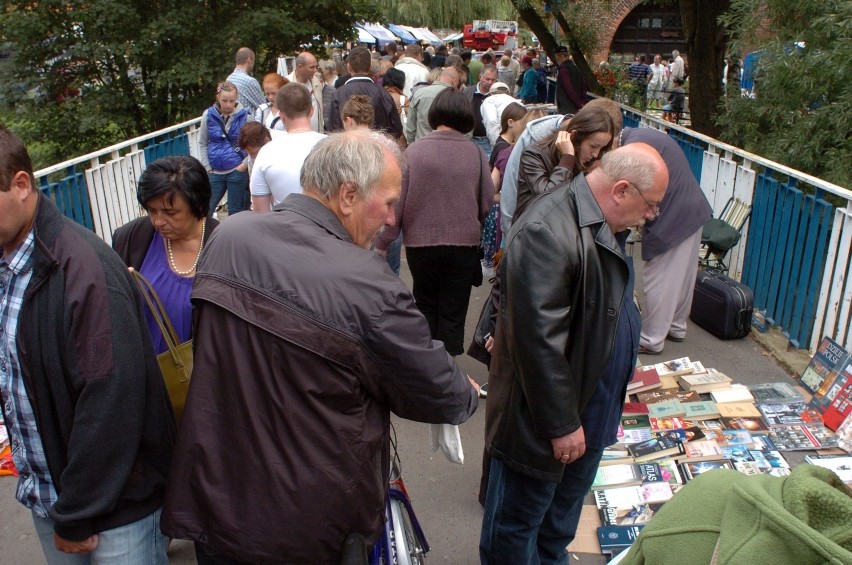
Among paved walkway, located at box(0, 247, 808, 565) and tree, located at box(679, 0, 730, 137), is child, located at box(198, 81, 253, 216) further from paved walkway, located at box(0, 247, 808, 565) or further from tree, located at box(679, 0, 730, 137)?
tree, located at box(679, 0, 730, 137)

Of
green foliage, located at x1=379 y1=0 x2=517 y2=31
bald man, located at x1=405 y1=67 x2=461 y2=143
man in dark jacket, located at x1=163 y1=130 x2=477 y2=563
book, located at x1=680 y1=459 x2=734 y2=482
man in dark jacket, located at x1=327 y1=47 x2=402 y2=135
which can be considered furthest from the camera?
green foliage, located at x1=379 y1=0 x2=517 y2=31

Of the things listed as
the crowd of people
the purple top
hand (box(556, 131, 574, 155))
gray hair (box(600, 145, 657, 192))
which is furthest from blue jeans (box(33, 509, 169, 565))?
hand (box(556, 131, 574, 155))

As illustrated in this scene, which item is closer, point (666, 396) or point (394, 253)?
point (666, 396)

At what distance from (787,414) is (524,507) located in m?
2.58

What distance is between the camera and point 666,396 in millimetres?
4535

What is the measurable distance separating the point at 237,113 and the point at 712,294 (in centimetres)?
459

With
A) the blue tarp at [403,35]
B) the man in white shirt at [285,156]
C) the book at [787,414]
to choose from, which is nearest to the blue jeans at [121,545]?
the man in white shirt at [285,156]

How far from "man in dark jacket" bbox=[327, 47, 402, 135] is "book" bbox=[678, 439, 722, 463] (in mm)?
4233

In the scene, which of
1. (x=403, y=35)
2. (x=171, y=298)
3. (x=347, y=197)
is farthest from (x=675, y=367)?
(x=403, y=35)

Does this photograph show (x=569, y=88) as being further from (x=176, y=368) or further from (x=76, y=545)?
(x=76, y=545)

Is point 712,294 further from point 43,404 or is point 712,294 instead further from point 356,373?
point 43,404

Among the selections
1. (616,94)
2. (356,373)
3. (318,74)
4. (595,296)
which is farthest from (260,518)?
(616,94)

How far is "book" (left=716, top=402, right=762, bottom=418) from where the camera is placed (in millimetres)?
4301

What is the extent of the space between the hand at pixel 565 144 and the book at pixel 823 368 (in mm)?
2142
